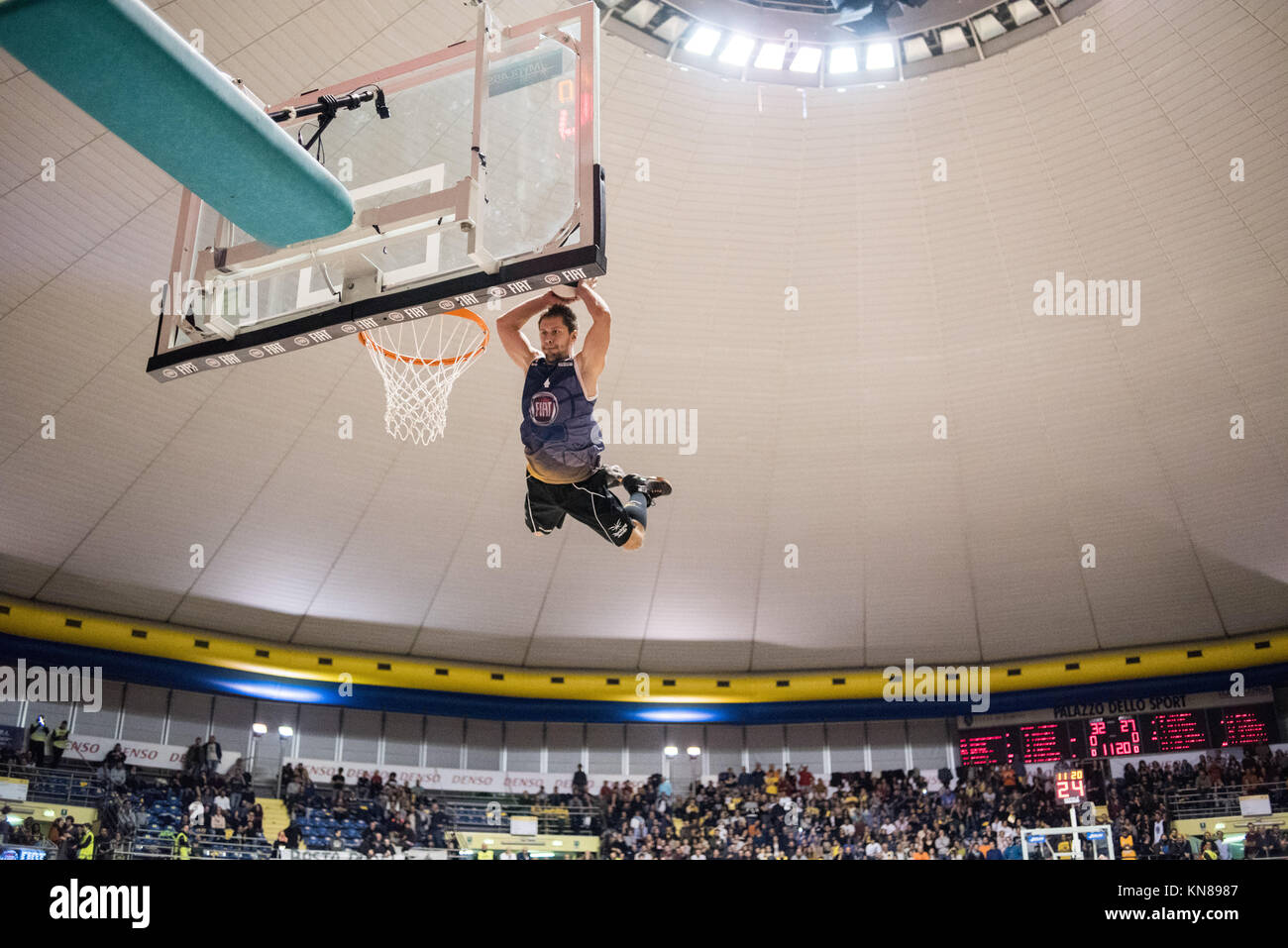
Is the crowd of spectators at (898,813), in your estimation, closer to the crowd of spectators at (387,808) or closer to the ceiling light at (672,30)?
the crowd of spectators at (387,808)

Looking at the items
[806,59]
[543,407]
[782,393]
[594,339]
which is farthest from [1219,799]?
[594,339]

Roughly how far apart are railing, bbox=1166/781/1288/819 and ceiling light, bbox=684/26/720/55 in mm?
16832

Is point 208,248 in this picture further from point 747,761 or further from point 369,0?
point 747,761

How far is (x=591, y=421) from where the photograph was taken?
9.28 meters

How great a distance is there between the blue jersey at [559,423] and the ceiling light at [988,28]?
8.43 meters

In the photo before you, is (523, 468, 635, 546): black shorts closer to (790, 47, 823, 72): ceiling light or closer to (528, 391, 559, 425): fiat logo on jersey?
(528, 391, 559, 425): fiat logo on jersey

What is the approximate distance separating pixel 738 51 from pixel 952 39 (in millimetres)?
2843

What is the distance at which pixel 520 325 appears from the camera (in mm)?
9070

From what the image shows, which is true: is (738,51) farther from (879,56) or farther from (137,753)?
(137,753)

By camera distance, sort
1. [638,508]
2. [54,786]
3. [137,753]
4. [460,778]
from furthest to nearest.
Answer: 1. [460,778]
2. [137,753]
3. [54,786]
4. [638,508]

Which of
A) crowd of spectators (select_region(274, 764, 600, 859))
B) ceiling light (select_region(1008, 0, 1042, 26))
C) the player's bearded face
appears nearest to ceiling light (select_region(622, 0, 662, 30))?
ceiling light (select_region(1008, 0, 1042, 26))
